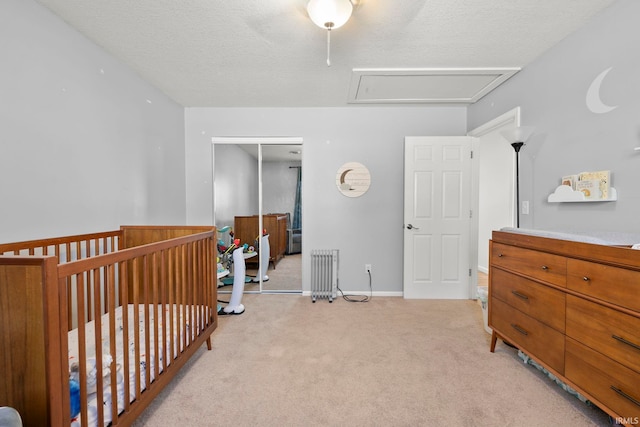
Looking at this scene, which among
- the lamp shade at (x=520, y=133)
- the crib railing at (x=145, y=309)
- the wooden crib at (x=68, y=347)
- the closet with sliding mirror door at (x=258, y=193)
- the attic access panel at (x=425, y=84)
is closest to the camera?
the wooden crib at (x=68, y=347)

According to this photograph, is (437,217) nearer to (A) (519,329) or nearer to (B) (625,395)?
(A) (519,329)

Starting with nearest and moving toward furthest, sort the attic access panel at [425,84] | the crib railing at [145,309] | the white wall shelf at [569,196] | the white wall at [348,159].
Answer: the crib railing at [145,309] → the white wall shelf at [569,196] → the attic access panel at [425,84] → the white wall at [348,159]

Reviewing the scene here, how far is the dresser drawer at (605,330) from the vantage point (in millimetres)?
1073

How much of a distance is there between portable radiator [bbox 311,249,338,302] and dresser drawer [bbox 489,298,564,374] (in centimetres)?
157

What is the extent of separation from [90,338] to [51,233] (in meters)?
0.76

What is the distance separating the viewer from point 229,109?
327 centimetres

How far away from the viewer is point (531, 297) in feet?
5.20

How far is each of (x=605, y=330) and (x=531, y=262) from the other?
1.54 ft

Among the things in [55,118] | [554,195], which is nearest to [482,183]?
[554,195]

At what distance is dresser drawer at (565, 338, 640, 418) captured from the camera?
1.07 metres

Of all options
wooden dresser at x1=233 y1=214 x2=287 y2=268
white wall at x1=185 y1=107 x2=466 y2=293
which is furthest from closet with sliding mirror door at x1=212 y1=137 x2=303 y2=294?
white wall at x1=185 y1=107 x2=466 y2=293

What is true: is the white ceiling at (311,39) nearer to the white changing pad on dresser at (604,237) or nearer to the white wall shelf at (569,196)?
the white wall shelf at (569,196)
